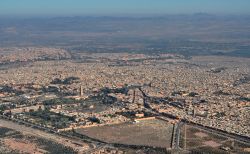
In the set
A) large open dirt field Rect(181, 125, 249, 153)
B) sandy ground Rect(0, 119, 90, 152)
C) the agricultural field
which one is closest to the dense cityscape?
sandy ground Rect(0, 119, 90, 152)

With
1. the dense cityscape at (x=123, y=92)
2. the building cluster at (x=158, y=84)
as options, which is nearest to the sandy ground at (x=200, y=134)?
the dense cityscape at (x=123, y=92)

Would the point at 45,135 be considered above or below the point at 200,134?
below

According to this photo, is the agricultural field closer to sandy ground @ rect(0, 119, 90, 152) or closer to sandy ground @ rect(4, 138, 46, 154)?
sandy ground @ rect(4, 138, 46, 154)

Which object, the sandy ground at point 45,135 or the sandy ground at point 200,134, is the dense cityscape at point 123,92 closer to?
the sandy ground at point 45,135

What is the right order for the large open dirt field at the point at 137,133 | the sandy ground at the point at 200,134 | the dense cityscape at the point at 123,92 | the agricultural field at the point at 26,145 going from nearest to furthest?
the agricultural field at the point at 26,145, the large open dirt field at the point at 137,133, the sandy ground at the point at 200,134, the dense cityscape at the point at 123,92

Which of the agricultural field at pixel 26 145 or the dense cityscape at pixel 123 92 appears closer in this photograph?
the agricultural field at pixel 26 145

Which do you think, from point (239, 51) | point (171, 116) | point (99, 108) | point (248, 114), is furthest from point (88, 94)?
point (239, 51)

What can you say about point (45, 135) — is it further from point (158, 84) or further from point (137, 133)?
point (158, 84)

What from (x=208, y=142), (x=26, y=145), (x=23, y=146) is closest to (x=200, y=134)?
(x=208, y=142)

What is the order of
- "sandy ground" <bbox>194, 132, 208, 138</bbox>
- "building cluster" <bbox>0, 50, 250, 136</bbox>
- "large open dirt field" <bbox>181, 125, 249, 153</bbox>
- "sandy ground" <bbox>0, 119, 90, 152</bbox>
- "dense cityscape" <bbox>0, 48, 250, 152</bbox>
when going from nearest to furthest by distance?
"large open dirt field" <bbox>181, 125, 249, 153</bbox>, "sandy ground" <bbox>0, 119, 90, 152</bbox>, "sandy ground" <bbox>194, 132, 208, 138</bbox>, "dense cityscape" <bbox>0, 48, 250, 152</bbox>, "building cluster" <bbox>0, 50, 250, 136</bbox>
